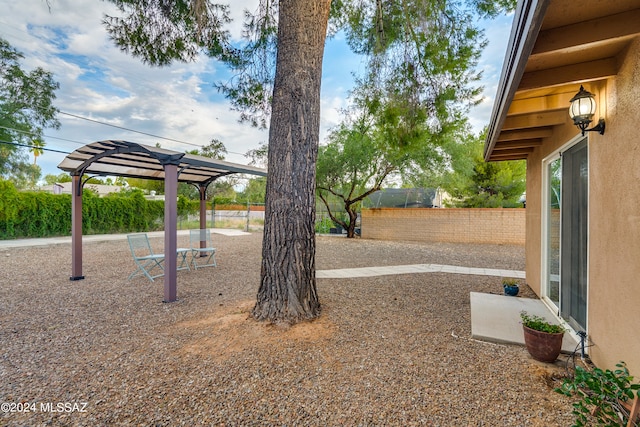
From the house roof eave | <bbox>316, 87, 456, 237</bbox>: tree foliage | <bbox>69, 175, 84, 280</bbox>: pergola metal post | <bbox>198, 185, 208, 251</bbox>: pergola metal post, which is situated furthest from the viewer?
<bbox>316, 87, 456, 237</bbox>: tree foliage

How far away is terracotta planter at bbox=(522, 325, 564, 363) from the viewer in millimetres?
2469

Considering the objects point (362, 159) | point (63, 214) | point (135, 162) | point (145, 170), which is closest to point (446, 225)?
point (362, 159)

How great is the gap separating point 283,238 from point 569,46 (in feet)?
9.21

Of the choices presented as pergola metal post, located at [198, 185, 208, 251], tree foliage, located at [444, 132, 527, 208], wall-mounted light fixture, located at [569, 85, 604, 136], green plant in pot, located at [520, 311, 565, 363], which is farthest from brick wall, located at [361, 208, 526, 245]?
wall-mounted light fixture, located at [569, 85, 604, 136]

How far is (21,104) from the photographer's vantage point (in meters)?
13.3

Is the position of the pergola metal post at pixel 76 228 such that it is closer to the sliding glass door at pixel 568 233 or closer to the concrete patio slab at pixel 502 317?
the concrete patio slab at pixel 502 317

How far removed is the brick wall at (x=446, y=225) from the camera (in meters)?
11.5

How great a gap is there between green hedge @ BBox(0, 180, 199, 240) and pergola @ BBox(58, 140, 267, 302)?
299 inches

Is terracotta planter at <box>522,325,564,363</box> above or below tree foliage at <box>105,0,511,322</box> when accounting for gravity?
below

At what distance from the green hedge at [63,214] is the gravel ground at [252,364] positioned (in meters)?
8.30

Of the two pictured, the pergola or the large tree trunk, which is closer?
the large tree trunk

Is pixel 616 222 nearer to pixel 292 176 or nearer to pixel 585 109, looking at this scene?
pixel 585 109

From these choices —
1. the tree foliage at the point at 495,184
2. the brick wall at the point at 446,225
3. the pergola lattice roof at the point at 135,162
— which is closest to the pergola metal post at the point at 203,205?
the pergola lattice roof at the point at 135,162

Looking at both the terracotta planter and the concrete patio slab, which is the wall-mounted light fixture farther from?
the concrete patio slab
